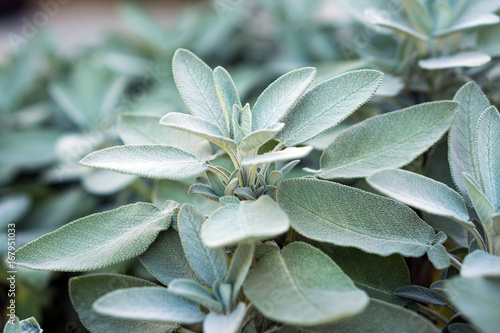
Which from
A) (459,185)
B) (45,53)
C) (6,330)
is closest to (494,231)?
(459,185)

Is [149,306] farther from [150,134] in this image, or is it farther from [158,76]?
[158,76]

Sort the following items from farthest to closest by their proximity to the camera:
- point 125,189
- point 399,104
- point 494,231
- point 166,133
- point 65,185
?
1. point 65,185
2. point 125,189
3. point 399,104
4. point 166,133
5. point 494,231

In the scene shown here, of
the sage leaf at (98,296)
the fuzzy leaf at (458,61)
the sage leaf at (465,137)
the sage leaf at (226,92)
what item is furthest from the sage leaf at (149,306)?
the fuzzy leaf at (458,61)

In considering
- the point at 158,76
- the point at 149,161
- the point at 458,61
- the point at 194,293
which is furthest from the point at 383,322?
the point at 158,76

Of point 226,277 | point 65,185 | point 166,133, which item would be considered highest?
point 166,133

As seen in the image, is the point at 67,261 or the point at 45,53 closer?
the point at 67,261

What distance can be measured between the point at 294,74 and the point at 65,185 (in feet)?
2.74

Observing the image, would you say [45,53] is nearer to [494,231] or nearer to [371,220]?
[371,220]

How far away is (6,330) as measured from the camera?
0.54 metres

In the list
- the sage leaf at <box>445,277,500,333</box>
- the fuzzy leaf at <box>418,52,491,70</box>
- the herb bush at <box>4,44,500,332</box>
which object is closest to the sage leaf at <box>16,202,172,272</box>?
the herb bush at <box>4,44,500,332</box>

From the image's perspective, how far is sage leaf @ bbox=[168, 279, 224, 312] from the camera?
1.44 feet

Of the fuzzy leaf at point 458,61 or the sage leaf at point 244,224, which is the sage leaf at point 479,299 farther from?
the fuzzy leaf at point 458,61

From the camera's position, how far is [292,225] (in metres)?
0.49

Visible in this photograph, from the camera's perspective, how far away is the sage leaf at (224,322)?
0.42 m
